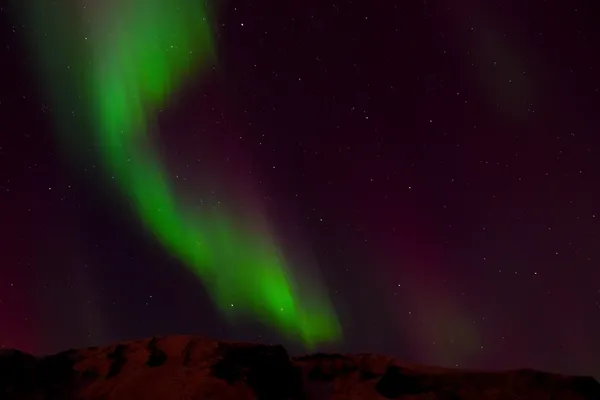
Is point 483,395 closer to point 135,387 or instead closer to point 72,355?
point 135,387

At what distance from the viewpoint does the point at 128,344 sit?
16.2 meters

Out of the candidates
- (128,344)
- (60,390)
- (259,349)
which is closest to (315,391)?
(259,349)

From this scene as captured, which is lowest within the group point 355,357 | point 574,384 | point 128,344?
point 574,384

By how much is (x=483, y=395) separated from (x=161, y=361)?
7894mm

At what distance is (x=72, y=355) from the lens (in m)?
15.9

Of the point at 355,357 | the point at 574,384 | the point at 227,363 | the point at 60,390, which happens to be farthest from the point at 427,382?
the point at 60,390

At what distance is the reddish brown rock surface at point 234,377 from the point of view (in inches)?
563

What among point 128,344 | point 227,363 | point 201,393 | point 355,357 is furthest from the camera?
point 355,357

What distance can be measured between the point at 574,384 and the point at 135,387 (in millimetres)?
10593

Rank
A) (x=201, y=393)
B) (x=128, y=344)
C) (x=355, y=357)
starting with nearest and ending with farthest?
(x=201, y=393) → (x=128, y=344) → (x=355, y=357)

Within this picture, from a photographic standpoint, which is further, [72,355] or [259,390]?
[72,355]

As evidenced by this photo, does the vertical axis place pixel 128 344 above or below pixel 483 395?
above

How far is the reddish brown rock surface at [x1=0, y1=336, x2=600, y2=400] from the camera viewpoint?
14.3 meters

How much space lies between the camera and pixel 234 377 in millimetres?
14648
